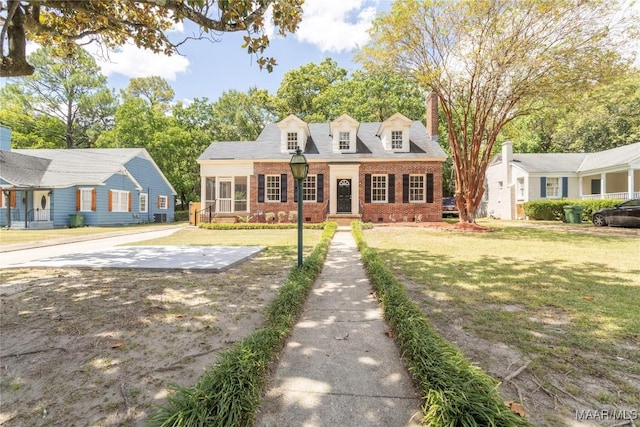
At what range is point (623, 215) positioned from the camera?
12867 mm

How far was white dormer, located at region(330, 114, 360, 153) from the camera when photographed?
1688cm

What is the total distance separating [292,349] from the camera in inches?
103

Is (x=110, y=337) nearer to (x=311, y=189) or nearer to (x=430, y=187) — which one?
(x=311, y=189)

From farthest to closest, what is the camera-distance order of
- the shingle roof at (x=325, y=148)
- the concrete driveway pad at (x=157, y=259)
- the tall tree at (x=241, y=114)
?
the tall tree at (x=241, y=114) → the shingle roof at (x=325, y=148) → the concrete driveway pad at (x=157, y=259)

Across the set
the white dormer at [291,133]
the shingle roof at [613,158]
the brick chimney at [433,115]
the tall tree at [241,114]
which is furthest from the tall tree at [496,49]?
the tall tree at [241,114]

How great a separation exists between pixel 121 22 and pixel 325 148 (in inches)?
524

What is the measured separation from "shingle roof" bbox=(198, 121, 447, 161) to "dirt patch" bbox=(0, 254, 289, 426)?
12809 mm

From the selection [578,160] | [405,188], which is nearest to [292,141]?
[405,188]

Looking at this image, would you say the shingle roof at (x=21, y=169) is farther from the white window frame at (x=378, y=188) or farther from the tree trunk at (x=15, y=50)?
the white window frame at (x=378, y=188)

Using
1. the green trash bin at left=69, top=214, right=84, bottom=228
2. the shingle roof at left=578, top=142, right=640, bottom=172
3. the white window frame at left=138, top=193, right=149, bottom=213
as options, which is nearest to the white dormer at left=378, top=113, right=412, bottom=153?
the shingle roof at left=578, top=142, right=640, bottom=172

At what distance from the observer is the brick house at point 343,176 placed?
16375 mm

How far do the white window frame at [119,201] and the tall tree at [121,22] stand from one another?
1530cm

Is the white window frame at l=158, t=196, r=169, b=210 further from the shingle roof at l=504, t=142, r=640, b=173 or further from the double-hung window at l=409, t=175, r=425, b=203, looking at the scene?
the shingle roof at l=504, t=142, r=640, b=173

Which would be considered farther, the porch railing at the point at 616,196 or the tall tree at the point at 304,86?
the tall tree at the point at 304,86
